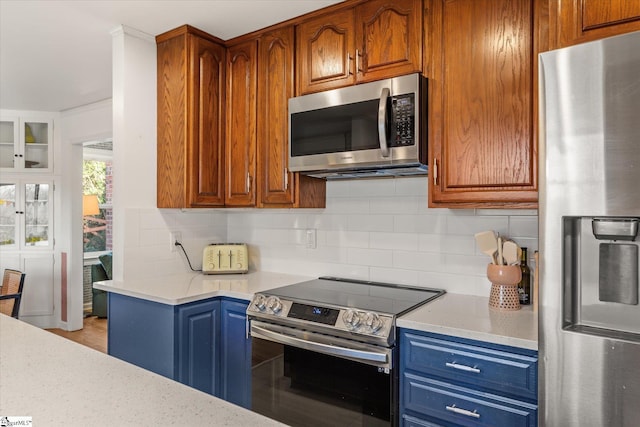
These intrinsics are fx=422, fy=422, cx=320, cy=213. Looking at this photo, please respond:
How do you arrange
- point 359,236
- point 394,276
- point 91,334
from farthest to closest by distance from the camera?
1. point 91,334
2. point 359,236
3. point 394,276

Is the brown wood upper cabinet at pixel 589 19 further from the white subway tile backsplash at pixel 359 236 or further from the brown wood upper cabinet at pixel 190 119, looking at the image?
the brown wood upper cabinet at pixel 190 119

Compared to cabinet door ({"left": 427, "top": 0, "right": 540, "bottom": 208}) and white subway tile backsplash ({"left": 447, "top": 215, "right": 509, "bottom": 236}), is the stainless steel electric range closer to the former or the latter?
white subway tile backsplash ({"left": 447, "top": 215, "right": 509, "bottom": 236})

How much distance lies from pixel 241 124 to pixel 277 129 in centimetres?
30

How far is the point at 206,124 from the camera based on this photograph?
8.41 ft

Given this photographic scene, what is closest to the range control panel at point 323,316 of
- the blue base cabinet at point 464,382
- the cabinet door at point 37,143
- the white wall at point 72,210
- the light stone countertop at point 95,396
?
the blue base cabinet at point 464,382

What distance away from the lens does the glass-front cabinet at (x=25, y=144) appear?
15.2ft

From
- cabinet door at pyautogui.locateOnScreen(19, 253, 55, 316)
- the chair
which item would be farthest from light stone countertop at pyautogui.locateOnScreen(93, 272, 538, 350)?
cabinet door at pyautogui.locateOnScreen(19, 253, 55, 316)

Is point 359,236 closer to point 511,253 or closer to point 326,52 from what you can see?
point 511,253

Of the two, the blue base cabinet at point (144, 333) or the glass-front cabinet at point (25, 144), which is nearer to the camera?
the blue base cabinet at point (144, 333)

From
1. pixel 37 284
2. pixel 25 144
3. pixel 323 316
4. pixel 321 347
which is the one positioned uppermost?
pixel 25 144

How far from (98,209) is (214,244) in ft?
10.3

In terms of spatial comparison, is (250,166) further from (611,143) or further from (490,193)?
(611,143)

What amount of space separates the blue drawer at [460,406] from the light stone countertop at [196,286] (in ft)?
3.00

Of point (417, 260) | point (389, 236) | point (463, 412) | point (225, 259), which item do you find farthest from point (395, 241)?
point (225, 259)
